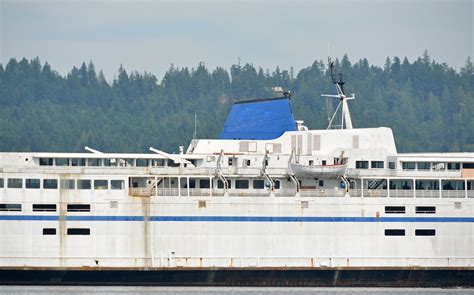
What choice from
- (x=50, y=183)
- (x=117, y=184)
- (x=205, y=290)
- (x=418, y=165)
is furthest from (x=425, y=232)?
(x=50, y=183)

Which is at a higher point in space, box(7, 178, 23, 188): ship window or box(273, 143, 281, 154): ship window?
box(273, 143, 281, 154): ship window

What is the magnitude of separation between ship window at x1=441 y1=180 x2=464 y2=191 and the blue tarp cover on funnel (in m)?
5.69

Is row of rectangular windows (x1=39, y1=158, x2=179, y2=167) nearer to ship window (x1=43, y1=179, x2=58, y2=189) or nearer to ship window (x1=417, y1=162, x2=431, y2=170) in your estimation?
ship window (x1=43, y1=179, x2=58, y2=189)

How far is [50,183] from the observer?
49656 millimetres

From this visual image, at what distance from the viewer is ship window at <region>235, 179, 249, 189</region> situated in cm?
5072

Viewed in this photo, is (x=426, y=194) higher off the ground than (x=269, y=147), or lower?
lower

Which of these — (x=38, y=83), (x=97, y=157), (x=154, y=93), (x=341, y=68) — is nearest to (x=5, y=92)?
(x=38, y=83)

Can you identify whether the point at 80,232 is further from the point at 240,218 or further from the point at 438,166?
the point at 438,166

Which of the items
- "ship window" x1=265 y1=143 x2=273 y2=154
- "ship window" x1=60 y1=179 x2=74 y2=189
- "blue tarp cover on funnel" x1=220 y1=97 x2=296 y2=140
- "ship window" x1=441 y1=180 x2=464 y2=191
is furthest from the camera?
"blue tarp cover on funnel" x1=220 y1=97 x2=296 y2=140

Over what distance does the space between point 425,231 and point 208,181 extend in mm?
7673

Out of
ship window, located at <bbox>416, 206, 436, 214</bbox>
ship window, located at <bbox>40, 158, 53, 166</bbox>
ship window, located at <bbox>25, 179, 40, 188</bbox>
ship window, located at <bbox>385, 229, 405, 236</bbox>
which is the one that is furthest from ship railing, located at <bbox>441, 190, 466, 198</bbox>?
ship window, located at <bbox>25, 179, 40, 188</bbox>

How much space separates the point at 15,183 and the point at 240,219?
25.2ft

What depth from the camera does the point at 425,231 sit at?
1993 inches

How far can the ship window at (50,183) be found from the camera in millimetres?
49594
